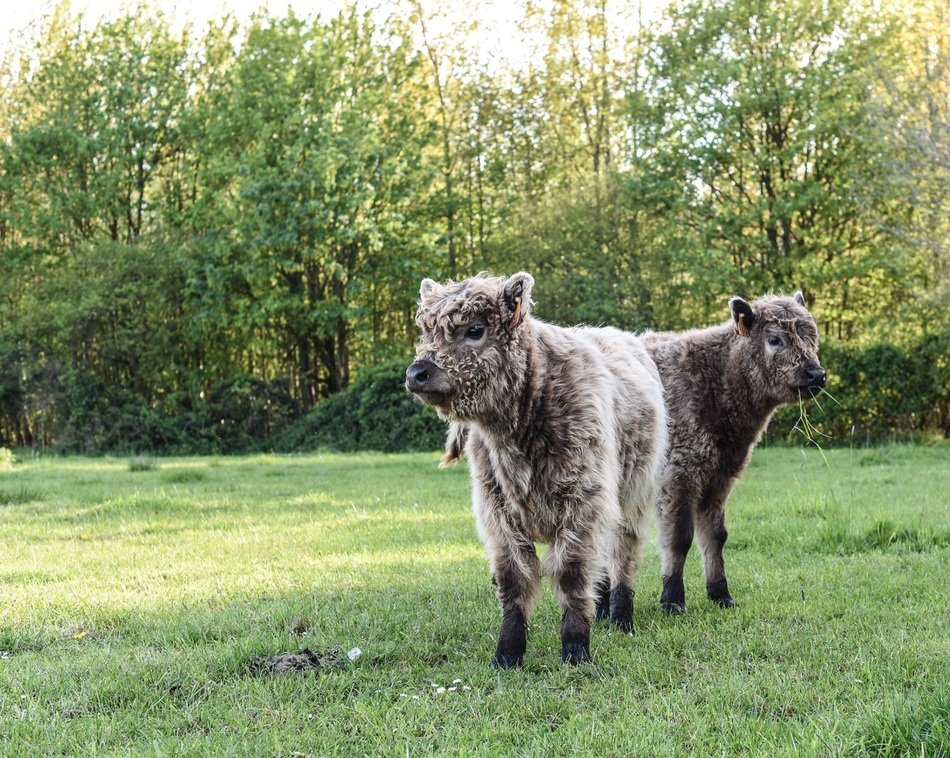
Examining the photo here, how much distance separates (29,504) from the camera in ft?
45.2

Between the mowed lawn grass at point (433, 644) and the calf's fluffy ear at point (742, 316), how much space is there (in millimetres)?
2060

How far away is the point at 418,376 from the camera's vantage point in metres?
5.78

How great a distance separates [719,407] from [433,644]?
3200 mm

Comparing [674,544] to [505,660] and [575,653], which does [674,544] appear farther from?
[505,660]

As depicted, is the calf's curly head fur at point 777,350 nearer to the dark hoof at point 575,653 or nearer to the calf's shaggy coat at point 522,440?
the calf's shaggy coat at point 522,440

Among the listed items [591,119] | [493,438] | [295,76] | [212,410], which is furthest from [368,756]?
[591,119]

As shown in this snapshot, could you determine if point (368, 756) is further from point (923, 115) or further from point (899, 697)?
point (923, 115)

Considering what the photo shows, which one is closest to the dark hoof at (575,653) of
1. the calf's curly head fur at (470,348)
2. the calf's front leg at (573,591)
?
the calf's front leg at (573,591)

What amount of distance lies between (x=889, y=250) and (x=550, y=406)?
2395 centimetres

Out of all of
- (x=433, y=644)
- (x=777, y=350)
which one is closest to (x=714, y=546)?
(x=777, y=350)

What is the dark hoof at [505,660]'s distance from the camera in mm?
5848

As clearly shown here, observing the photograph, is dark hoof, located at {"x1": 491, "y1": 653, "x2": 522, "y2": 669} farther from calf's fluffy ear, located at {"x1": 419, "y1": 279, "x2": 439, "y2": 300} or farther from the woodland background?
the woodland background

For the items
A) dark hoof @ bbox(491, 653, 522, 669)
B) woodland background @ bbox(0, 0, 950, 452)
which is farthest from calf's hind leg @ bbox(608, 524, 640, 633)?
woodland background @ bbox(0, 0, 950, 452)

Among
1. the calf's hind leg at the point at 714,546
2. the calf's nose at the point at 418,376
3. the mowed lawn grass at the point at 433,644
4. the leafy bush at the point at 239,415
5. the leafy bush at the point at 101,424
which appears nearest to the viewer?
the mowed lawn grass at the point at 433,644
